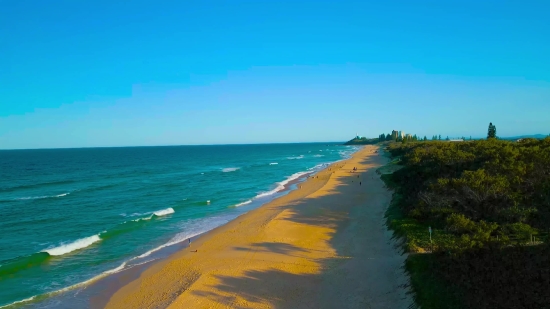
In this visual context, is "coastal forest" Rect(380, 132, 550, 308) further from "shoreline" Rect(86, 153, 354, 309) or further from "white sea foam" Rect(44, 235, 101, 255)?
"white sea foam" Rect(44, 235, 101, 255)

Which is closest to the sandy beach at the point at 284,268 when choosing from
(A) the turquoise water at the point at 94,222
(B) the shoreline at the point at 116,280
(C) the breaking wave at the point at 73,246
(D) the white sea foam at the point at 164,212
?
(B) the shoreline at the point at 116,280

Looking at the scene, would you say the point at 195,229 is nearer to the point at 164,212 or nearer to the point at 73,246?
the point at 164,212

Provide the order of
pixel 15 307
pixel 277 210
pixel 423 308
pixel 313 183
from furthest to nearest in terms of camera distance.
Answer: pixel 313 183 → pixel 277 210 → pixel 15 307 → pixel 423 308

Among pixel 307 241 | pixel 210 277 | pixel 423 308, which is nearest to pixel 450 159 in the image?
pixel 307 241

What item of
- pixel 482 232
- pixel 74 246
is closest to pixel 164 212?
pixel 74 246

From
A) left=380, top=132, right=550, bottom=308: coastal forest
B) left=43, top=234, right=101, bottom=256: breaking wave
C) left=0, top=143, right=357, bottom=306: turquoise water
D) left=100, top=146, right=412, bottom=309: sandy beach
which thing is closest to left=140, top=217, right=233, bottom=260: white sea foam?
left=0, top=143, right=357, bottom=306: turquoise water

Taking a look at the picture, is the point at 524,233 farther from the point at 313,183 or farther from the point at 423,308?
the point at 313,183
